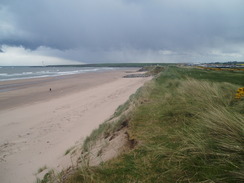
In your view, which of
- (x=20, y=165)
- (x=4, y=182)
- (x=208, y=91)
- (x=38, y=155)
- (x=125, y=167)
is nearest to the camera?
(x=125, y=167)

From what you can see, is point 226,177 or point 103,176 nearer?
point 226,177

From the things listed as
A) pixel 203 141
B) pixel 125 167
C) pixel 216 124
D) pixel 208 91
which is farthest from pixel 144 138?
pixel 208 91

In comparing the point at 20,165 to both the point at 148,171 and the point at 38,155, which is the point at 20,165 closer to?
the point at 38,155

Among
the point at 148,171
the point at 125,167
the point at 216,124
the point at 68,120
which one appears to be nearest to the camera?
the point at 148,171

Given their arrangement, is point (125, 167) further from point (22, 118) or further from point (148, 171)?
point (22, 118)

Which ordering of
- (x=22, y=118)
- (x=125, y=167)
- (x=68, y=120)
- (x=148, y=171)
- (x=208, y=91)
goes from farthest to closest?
(x=22, y=118) < (x=68, y=120) < (x=208, y=91) < (x=125, y=167) < (x=148, y=171)

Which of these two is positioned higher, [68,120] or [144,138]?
[144,138]

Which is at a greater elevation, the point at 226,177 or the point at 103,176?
the point at 226,177

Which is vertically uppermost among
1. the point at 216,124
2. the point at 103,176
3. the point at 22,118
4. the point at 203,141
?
the point at 216,124

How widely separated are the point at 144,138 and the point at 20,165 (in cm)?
461

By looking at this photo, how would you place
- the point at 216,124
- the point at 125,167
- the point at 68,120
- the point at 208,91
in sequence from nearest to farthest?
the point at 125,167 < the point at 216,124 < the point at 208,91 < the point at 68,120

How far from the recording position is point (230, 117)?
8.63 feet

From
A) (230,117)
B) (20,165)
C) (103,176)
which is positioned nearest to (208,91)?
(230,117)

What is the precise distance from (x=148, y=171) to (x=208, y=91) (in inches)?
196
